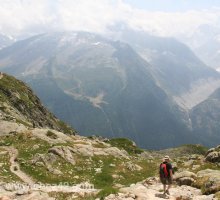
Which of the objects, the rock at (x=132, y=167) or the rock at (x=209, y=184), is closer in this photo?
the rock at (x=209, y=184)

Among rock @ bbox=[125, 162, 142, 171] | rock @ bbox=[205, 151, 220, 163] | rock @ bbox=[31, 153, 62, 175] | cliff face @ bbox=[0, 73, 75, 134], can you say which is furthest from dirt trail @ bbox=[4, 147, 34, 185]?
cliff face @ bbox=[0, 73, 75, 134]

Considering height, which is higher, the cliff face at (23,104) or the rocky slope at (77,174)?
the cliff face at (23,104)

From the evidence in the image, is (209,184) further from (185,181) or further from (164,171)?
(164,171)

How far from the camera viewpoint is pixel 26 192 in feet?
103

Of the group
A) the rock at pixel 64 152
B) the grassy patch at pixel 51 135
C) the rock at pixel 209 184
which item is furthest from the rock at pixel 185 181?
the grassy patch at pixel 51 135

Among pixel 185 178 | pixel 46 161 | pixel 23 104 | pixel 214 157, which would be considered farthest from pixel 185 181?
pixel 23 104

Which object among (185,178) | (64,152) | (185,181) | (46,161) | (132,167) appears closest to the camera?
(185,181)

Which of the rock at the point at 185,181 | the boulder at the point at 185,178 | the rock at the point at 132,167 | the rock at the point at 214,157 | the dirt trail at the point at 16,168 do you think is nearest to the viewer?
the rock at the point at 185,181

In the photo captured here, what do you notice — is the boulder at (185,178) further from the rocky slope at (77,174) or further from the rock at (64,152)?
the rock at (64,152)

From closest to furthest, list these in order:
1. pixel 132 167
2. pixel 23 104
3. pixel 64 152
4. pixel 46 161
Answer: pixel 46 161 < pixel 64 152 < pixel 132 167 < pixel 23 104

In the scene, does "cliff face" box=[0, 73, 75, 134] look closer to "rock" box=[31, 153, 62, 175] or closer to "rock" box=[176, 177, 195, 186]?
"rock" box=[31, 153, 62, 175]

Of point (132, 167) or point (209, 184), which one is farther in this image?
point (132, 167)

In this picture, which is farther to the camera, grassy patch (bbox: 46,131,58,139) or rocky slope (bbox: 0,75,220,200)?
grassy patch (bbox: 46,131,58,139)

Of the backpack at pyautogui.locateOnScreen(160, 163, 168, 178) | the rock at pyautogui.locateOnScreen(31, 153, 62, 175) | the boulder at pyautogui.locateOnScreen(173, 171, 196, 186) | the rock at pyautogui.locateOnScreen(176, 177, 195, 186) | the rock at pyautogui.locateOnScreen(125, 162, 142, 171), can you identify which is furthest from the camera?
the rock at pyautogui.locateOnScreen(125, 162, 142, 171)
